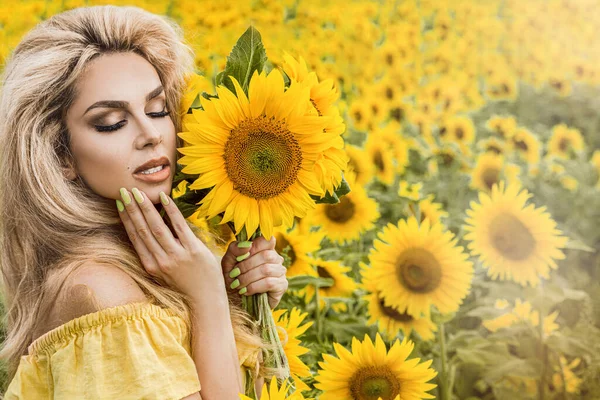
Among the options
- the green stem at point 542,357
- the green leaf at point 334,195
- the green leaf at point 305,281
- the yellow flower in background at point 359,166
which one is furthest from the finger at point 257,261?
the yellow flower in background at point 359,166

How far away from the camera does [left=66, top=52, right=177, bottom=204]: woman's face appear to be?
1140 millimetres

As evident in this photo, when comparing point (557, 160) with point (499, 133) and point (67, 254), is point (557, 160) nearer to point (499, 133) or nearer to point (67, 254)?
point (499, 133)

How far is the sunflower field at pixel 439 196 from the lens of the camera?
5.12 ft

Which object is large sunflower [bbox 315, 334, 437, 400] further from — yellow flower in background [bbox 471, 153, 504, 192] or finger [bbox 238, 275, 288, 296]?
yellow flower in background [bbox 471, 153, 504, 192]

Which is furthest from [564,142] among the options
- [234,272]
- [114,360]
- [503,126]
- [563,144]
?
[114,360]

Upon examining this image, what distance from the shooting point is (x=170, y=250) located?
45.0 inches

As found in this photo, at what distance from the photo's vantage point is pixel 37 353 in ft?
3.68

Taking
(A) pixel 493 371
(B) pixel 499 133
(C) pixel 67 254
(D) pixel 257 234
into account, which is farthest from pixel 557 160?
(C) pixel 67 254

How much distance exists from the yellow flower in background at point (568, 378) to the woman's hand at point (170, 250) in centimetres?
96

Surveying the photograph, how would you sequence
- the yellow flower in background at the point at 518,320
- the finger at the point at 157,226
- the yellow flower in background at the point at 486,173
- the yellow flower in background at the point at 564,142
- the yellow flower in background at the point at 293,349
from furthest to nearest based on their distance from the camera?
the yellow flower in background at the point at 564,142 → the yellow flower in background at the point at 486,173 → the yellow flower in background at the point at 518,320 → the yellow flower in background at the point at 293,349 → the finger at the point at 157,226

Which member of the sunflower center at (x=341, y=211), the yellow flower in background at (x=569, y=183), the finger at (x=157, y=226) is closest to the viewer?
the finger at (x=157, y=226)

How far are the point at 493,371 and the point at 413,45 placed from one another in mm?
2115

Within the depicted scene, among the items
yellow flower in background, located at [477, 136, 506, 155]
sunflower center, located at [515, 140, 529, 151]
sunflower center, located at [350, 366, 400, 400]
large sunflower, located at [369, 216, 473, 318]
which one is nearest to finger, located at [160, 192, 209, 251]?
sunflower center, located at [350, 366, 400, 400]

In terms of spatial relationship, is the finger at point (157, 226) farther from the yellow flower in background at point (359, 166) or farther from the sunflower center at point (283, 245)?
the yellow flower in background at point (359, 166)
